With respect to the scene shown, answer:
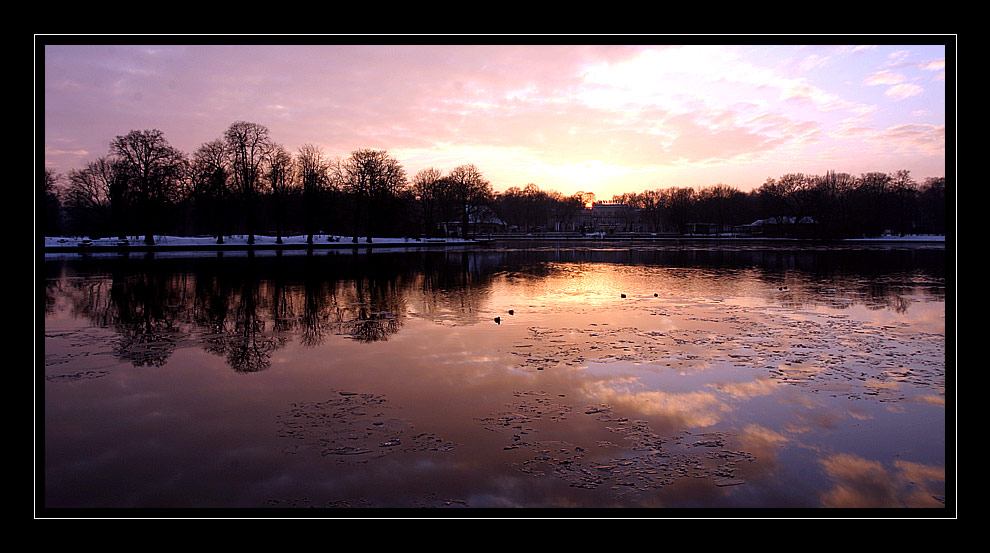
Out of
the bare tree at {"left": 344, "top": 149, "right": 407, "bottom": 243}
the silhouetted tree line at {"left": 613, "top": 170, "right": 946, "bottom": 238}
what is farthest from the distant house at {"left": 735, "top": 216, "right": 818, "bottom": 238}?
the bare tree at {"left": 344, "top": 149, "right": 407, "bottom": 243}

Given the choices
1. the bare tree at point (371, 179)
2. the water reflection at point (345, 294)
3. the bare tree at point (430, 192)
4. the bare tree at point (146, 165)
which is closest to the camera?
the water reflection at point (345, 294)

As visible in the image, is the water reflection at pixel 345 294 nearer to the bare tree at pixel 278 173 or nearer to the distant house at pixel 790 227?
the bare tree at pixel 278 173

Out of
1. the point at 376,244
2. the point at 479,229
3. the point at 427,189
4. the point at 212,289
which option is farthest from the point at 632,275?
the point at 479,229

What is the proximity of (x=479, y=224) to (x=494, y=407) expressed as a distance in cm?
12325

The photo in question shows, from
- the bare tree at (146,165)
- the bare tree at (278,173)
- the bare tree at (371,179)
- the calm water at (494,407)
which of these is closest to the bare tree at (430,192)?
the bare tree at (371,179)

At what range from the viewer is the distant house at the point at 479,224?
104 meters

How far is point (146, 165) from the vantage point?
58125mm

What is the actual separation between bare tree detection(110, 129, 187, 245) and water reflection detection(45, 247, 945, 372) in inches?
1141

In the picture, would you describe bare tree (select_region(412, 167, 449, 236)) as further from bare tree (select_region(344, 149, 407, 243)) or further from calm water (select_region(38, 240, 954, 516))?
calm water (select_region(38, 240, 954, 516))

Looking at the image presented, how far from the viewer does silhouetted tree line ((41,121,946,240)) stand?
202 feet

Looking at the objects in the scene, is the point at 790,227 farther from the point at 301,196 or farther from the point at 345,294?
the point at 345,294

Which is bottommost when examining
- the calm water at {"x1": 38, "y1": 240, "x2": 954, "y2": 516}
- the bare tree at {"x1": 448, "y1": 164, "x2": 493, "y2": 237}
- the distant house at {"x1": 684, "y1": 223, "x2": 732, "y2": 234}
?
the calm water at {"x1": 38, "y1": 240, "x2": 954, "y2": 516}

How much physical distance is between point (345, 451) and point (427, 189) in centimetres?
8313

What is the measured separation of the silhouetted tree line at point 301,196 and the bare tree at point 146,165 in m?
0.10
